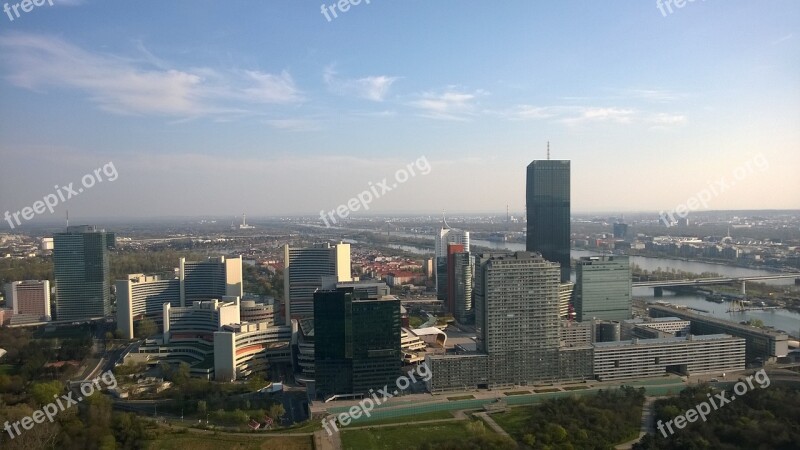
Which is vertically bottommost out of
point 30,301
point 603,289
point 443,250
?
point 30,301

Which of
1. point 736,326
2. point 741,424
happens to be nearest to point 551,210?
point 736,326

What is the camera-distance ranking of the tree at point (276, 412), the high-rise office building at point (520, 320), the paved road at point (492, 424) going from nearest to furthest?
1. the paved road at point (492, 424)
2. the tree at point (276, 412)
3. the high-rise office building at point (520, 320)

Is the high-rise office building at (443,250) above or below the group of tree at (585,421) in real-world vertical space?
above

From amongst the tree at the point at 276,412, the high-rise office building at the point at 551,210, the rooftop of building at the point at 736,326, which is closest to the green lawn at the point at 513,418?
the tree at the point at 276,412

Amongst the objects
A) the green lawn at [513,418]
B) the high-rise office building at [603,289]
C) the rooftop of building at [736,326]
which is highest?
the high-rise office building at [603,289]

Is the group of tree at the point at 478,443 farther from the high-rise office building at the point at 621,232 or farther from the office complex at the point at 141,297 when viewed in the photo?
the high-rise office building at the point at 621,232

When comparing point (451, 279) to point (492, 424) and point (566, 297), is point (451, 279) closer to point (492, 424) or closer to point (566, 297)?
point (566, 297)

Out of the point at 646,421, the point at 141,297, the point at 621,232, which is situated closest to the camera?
the point at 646,421
